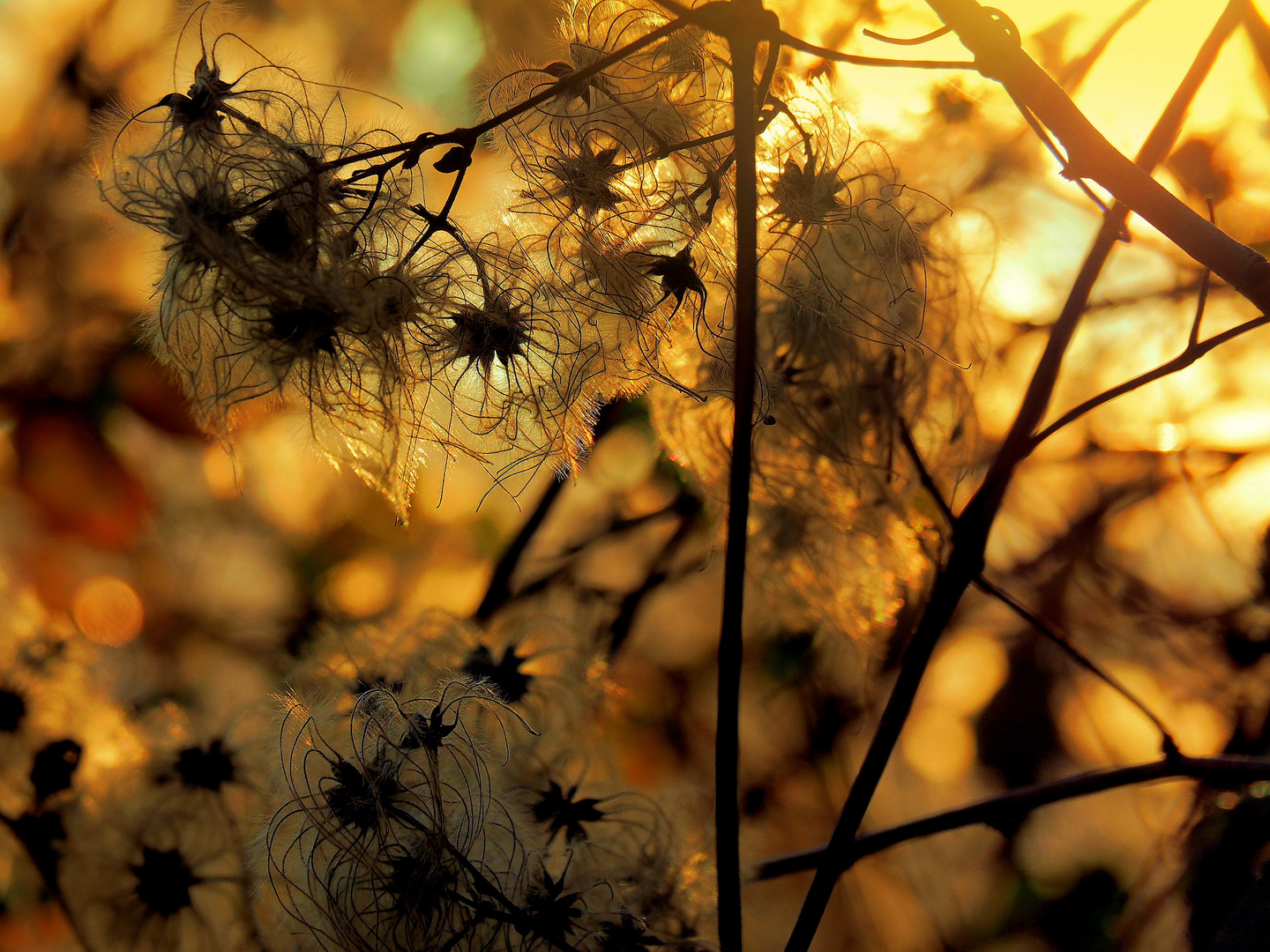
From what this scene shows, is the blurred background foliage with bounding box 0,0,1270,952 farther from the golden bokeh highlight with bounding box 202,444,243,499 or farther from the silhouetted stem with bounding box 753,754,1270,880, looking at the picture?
the silhouetted stem with bounding box 753,754,1270,880

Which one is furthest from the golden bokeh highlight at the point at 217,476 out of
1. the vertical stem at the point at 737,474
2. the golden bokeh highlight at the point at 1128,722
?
the golden bokeh highlight at the point at 1128,722

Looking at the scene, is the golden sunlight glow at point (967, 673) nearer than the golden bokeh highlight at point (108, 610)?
No

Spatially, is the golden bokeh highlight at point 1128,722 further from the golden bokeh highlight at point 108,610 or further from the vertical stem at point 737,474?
the golden bokeh highlight at point 108,610

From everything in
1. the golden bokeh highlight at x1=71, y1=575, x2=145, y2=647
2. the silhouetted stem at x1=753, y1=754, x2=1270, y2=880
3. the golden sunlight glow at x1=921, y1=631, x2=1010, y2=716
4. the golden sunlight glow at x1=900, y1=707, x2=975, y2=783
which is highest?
the golden sunlight glow at x1=921, y1=631, x2=1010, y2=716

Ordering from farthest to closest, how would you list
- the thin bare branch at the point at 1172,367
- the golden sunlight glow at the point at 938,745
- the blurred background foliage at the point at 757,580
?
1. the golden sunlight glow at the point at 938,745
2. the blurred background foliage at the point at 757,580
3. the thin bare branch at the point at 1172,367

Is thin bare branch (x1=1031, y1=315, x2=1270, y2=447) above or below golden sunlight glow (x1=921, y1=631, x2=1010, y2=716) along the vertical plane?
below

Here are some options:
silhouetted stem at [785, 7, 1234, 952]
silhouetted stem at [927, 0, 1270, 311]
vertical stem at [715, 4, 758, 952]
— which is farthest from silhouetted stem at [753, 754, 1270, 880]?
silhouetted stem at [927, 0, 1270, 311]

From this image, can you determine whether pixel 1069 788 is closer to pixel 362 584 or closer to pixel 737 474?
pixel 737 474
